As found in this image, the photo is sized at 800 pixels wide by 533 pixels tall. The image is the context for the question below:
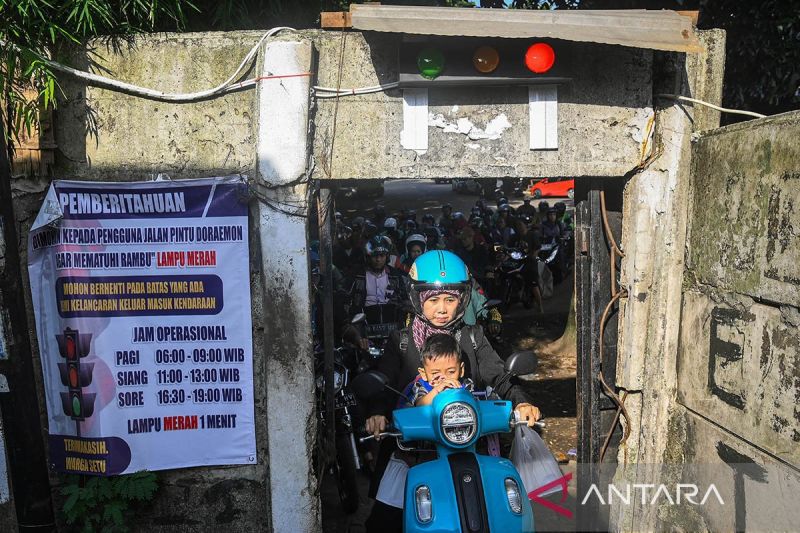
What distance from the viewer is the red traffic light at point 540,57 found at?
418 cm

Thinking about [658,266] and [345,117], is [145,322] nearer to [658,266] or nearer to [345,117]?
[345,117]

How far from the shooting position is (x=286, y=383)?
14.5 feet

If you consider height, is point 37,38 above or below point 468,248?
above

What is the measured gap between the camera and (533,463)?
4039 mm

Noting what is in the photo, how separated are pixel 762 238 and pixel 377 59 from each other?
250 centimetres

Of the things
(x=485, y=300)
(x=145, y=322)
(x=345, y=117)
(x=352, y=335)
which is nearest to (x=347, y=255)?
(x=352, y=335)

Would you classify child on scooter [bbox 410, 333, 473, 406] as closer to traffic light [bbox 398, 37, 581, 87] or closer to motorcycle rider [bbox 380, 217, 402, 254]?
traffic light [bbox 398, 37, 581, 87]

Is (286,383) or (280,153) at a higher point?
(280,153)

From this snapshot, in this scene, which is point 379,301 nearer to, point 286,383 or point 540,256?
point 286,383

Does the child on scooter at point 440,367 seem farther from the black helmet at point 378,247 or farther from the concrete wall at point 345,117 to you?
the black helmet at point 378,247

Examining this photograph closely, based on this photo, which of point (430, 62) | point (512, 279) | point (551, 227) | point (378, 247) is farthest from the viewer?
point (551, 227)

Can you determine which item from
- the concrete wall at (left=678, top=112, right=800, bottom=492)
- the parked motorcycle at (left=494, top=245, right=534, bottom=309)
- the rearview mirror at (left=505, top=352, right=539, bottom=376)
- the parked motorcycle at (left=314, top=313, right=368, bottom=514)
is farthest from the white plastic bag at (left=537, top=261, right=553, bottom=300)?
the rearview mirror at (left=505, top=352, right=539, bottom=376)

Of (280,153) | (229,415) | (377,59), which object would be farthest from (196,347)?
(377,59)

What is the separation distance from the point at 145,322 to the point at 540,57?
120 inches
